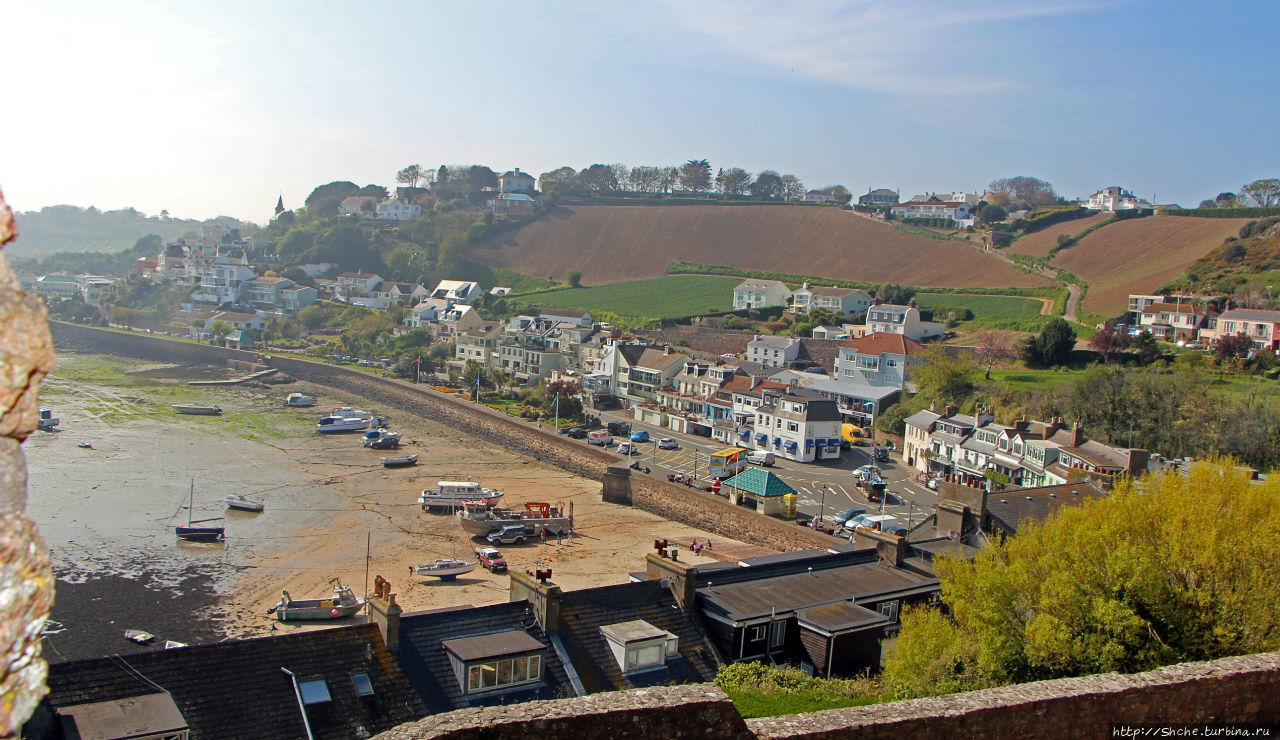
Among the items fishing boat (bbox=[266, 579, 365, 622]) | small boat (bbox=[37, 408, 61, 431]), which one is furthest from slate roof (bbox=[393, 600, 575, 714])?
small boat (bbox=[37, 408, 61, 431])

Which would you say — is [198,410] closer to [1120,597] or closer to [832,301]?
[832,301]

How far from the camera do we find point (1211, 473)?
11.7m

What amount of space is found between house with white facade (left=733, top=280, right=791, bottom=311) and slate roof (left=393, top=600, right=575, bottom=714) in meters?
55.7

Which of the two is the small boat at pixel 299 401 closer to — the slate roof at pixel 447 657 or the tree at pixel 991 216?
the slate roof at pixel 447 657

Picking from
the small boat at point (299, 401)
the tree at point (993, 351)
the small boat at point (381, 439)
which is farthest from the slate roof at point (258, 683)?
the small boat at point (299, 401)

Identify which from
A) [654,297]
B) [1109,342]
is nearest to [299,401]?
[654,297]

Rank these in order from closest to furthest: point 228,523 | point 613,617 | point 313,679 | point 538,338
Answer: point 313,679, point 613,617, point 228,523, point 538,338

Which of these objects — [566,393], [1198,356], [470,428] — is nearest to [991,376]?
[1198,356]

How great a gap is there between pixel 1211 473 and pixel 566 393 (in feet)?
120

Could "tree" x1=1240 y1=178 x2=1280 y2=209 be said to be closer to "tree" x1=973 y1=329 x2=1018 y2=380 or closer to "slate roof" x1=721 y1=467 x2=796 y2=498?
"tree" x1=973 y1=329 x2=1018 y2=380

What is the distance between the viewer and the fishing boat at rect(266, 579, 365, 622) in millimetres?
18594

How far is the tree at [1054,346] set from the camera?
4459cm

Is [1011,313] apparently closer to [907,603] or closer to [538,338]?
[538,338]

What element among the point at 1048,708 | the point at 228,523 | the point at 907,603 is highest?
the point at 1048,708
